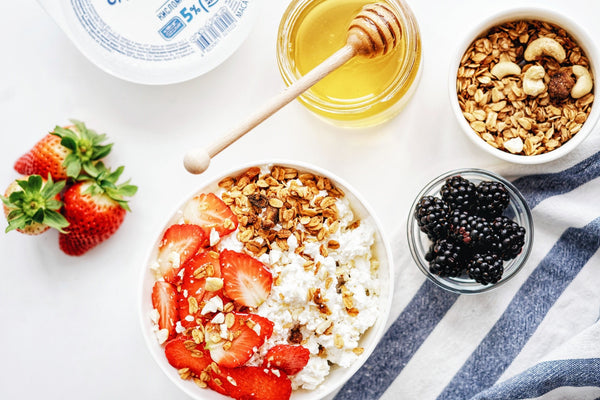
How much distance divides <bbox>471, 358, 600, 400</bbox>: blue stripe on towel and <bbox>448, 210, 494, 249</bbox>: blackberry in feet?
1.18

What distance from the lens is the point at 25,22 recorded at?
1466 mm

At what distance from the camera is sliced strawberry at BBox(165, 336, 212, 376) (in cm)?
122

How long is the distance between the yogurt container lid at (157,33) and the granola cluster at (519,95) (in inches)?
20.2

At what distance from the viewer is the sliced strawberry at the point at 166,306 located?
124 cm

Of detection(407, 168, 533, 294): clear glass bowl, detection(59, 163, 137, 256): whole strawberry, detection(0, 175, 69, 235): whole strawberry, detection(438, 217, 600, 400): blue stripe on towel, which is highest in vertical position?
detection(0, 175, 69, 235): whole strawberry

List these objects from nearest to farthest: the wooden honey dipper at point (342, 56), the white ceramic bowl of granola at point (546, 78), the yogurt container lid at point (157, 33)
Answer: the wooden honey dipper at point (342, 56)
the white ceramic bowl of granola at point (546, 78)
the yogurt container lid at point (157, 33)

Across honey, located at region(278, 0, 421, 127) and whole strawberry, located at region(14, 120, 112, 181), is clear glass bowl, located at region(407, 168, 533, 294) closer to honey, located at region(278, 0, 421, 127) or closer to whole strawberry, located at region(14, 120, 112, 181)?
honey, located at region(278, 0, 421, 127)

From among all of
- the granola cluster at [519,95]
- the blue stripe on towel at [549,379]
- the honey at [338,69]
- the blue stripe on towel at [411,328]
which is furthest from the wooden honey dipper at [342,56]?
the blue stripe on towel at [549,379]

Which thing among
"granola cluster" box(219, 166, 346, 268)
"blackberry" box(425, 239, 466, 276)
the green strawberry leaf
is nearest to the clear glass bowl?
"blackberry" box(425, 239, 466, 276)

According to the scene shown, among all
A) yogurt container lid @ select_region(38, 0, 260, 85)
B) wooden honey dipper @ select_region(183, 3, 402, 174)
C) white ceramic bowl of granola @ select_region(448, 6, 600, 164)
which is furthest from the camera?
yogurt container lid @ select_region(38, 0, 260, 85)

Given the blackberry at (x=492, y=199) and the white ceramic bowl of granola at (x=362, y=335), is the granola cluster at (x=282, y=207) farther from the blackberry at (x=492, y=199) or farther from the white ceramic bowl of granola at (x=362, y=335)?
the blackberry at (x=492, y=199)

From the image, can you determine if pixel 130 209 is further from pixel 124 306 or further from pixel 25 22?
pixel 25 22

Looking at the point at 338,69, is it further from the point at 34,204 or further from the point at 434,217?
the point at 34,204

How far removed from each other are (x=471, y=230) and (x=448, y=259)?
73 millimetres
